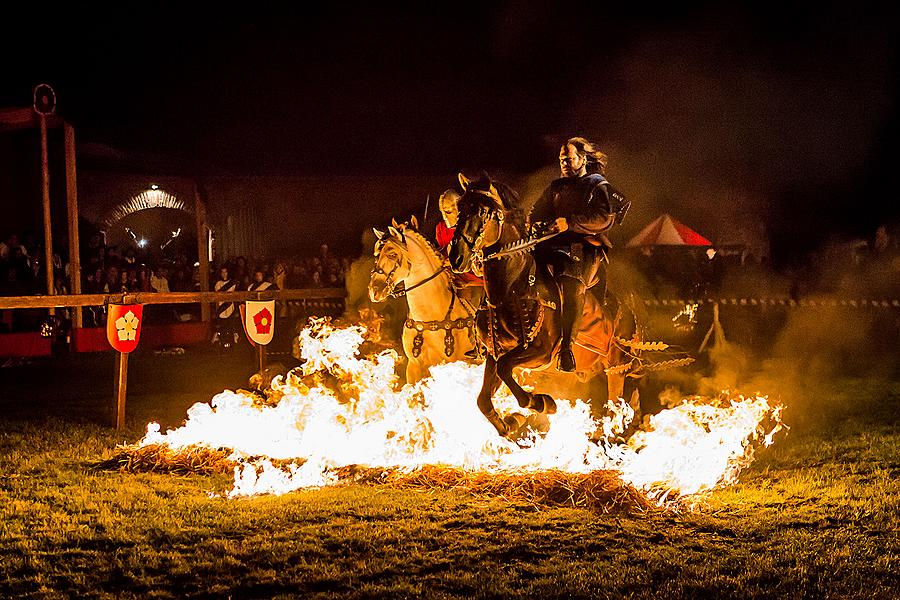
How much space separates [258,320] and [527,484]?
5.01 m

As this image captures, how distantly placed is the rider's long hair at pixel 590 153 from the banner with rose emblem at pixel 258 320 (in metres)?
4.90

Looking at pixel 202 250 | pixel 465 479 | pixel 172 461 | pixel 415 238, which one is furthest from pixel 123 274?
pixel 465 479

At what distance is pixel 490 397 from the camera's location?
7105 mm

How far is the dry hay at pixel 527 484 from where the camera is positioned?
21.7ft

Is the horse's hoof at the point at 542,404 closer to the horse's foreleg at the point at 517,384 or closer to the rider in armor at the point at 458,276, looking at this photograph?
the horse's foreleg at the point at 517,384

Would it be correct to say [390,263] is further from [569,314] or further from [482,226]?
[569,314]

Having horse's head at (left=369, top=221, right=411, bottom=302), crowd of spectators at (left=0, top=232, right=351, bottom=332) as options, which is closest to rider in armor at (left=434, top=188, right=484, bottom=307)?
horse's head at (left=369, top=221, right=411, bottom=302)

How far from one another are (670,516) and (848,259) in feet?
53.6

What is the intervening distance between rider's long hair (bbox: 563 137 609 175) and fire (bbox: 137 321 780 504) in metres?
1.96

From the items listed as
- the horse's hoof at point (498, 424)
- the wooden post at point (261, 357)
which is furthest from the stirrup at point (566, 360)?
the wooden post at point (261, 357)

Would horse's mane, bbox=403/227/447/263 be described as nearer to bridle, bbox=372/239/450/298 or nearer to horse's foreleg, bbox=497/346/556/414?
bridle, bbox=372/239/450/298

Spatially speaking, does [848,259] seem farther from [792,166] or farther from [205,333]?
[205,333]

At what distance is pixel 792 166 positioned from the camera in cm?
2731

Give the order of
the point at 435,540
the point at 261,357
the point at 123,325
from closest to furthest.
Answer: the point at 435,540, the point at 123,325, the point at 261,357
